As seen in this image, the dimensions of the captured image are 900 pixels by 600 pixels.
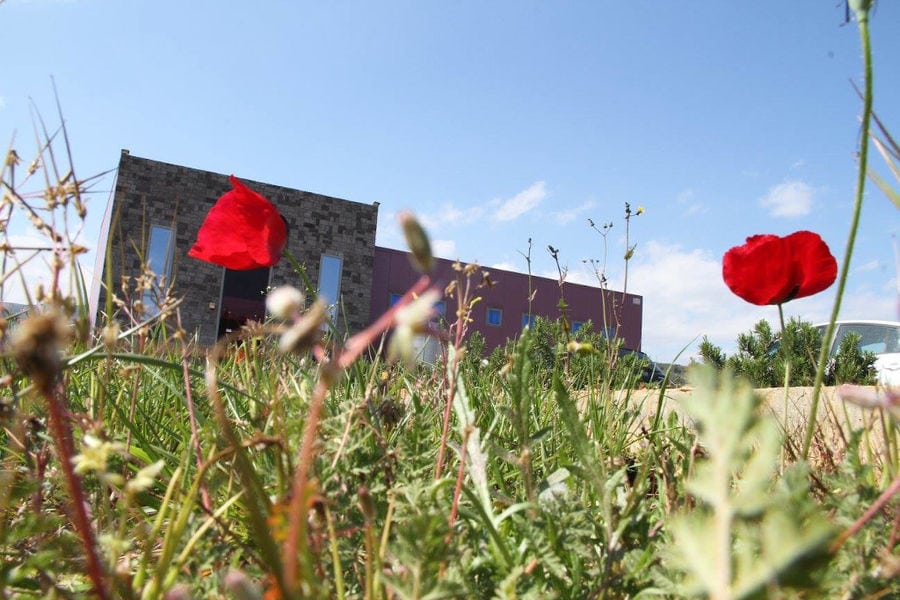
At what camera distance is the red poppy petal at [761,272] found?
114cm

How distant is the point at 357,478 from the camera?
82 centimetres

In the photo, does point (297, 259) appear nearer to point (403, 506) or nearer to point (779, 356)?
point (779, 356)

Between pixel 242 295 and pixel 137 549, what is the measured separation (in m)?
19.3

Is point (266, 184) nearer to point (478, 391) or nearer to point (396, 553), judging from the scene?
point (478, 391)

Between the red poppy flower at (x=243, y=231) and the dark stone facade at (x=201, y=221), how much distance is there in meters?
15.7

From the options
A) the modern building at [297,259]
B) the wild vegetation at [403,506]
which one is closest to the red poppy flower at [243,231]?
the wild vegetation at [403,506]

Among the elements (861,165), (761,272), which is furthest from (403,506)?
(761,272)

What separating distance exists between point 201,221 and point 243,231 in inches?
697

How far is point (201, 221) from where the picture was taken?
17281 mm

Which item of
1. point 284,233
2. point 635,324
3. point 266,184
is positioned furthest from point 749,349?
point 635,324

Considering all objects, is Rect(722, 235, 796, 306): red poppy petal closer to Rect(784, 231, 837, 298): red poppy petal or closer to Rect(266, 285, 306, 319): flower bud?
Rect(784, 231, 837, 298): red poppy petal

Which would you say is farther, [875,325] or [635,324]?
[635,324]

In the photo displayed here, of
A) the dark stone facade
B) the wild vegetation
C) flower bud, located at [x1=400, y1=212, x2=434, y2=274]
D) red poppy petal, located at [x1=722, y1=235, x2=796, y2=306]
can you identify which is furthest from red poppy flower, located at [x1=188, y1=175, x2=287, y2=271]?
the dark stone facade

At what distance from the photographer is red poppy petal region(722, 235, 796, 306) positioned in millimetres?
1145
